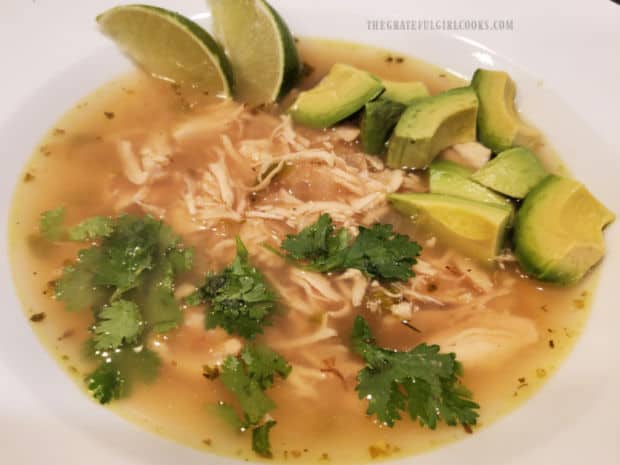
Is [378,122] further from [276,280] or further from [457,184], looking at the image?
[276,280]

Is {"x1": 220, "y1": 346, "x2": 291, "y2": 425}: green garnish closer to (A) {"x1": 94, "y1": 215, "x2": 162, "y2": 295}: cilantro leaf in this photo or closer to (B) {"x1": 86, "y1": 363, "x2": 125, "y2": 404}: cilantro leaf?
(B) {"x1": 86, "y1": 363, "x2": 125, "y2": 404}: cilantro leaf

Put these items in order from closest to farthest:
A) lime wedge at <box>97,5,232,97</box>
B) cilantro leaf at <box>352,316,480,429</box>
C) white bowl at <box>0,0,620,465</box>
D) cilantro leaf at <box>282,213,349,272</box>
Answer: white bowl at <box>0,0,620,465</box> → cilantro leaf at <box>352,316,480,429</box> → cilantro leaf at <box>282,213,349,272</box> → lime wedge at <box>97,5,232,97</box>

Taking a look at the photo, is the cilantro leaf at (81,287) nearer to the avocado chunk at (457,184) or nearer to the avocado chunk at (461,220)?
the avocado chunk at (461,220)

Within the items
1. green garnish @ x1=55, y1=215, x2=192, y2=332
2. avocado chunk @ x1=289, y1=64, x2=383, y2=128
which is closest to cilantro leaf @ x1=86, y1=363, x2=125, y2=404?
green garnish @ x1=55, y1=215, x2=192, y2=332

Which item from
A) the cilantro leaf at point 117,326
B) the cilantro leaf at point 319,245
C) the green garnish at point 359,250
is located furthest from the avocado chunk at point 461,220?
the cilantro leaf at point 117,326

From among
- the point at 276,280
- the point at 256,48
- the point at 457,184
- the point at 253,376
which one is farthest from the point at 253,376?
the point at 256,48

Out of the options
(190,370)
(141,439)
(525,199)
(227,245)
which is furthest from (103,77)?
(525,199)

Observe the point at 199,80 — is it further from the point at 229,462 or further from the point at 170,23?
the point at 229,462
